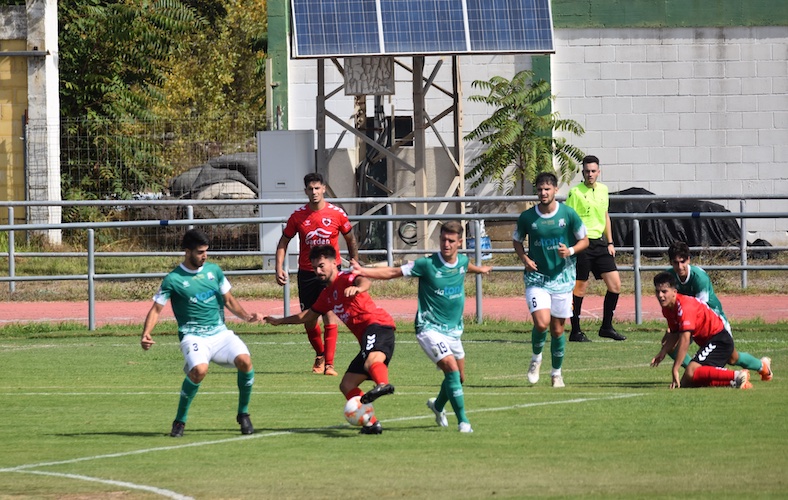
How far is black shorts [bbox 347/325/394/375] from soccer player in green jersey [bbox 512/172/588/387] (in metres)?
2.50

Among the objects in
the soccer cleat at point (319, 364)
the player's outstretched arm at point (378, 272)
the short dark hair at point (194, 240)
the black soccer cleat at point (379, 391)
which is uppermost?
the short dark hair at point (194, 240)

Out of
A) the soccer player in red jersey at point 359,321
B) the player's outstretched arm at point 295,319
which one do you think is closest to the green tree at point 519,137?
the player's outstretched arm at point 295,319

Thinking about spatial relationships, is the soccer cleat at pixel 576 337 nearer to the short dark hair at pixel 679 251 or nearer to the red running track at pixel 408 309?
the red running track at pixel 408 309

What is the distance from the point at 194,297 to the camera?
9.96m

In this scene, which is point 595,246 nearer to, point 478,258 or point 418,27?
point 478,258

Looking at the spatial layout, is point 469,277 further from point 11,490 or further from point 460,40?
point 11,490

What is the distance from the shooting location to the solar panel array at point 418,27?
74.4ft

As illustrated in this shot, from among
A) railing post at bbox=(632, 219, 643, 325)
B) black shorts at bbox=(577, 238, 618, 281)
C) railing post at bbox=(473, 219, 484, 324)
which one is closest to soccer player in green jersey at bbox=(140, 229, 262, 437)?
black shorts at bbox=(577, 238, 618, 281)

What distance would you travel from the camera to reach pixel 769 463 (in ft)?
27.7

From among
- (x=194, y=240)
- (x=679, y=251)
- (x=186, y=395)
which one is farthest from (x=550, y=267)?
(x=186, y=395)

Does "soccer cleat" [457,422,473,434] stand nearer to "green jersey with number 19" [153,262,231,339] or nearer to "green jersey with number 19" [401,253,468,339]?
"green jersey with number 19" [401,253,468,339]

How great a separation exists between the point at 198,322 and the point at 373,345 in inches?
49.6

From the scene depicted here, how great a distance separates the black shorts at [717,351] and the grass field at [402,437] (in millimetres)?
362

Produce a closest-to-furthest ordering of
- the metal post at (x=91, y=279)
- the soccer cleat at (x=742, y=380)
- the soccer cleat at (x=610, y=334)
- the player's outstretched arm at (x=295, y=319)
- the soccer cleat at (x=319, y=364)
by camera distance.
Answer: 1. the player's outstretched arm at (x=295, y=319)
2. the soccer cleat at (x=742, y=380)
3. the soccer cleat at (x=319, y=364)
4. the soccer cleat at (x=610, y=334)
5. the metal post at (x=91, y=279)
